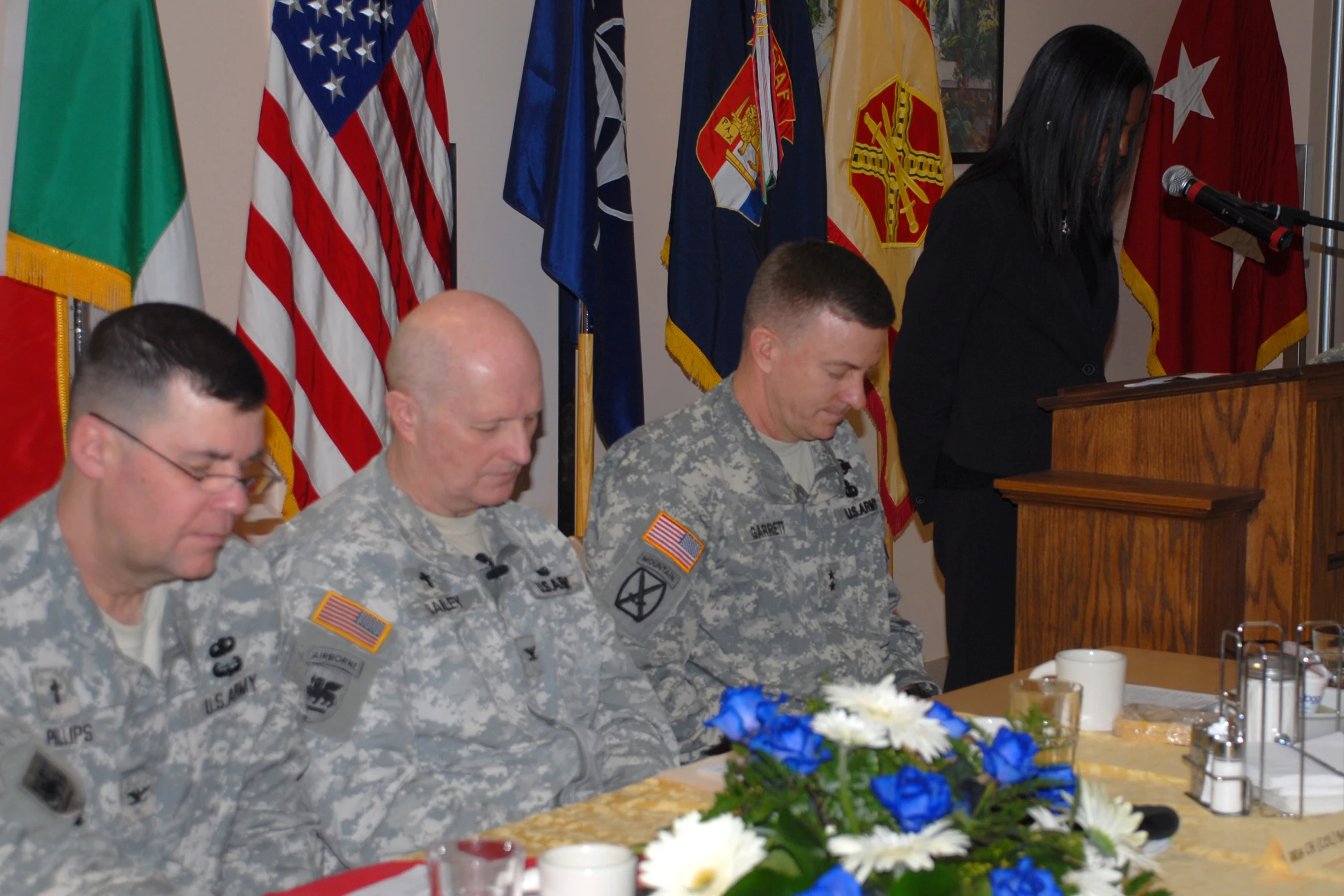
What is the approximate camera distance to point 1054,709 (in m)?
1.54

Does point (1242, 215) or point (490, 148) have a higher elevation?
point (490, 148)

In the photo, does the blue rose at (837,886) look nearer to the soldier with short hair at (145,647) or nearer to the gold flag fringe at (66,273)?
the soldier with short hair at (145,647)

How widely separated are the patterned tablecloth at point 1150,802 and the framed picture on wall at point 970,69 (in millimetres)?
3824

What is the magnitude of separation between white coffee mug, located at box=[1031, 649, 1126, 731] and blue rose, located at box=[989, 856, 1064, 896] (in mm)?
1021

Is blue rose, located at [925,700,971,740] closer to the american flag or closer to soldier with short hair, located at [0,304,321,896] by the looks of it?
soldier with short hair, located at [0,304,321,896]

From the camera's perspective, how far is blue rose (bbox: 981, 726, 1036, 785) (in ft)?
3.22

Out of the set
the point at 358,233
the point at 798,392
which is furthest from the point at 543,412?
the point at 798,392

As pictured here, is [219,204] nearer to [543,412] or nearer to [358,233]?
[358,233]

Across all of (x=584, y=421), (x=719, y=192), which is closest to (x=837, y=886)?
(x=584, y=421)

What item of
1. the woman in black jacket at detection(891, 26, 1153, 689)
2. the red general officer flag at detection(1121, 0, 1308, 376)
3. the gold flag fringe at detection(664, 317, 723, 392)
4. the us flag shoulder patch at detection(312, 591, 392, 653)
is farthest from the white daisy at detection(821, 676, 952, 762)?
the red general officer flag at detection(1121, 0, 1308, 376)

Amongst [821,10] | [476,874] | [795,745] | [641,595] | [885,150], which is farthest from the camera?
[821,10]

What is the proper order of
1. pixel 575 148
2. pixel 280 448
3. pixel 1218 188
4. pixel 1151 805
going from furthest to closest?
pixel 1218 188
pixel 575 148
pixel 280 448
pixel 1151 805

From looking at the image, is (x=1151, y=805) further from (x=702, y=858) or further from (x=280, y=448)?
(x=280, y=448)

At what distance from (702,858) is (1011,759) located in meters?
0.25
